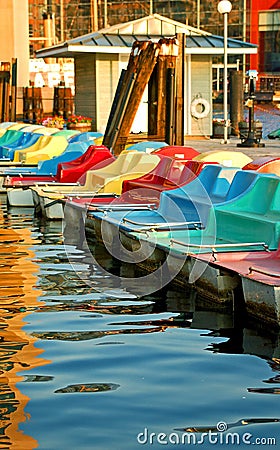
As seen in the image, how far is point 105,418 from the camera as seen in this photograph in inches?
272

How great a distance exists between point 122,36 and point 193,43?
7.34 ft

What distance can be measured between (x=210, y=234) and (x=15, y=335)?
12.0 feet

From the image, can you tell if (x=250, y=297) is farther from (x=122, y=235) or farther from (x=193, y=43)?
(x=193, y=43)

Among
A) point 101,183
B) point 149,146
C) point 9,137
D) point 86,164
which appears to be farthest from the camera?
point 9,137

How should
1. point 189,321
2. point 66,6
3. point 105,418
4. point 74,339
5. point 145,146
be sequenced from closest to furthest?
point 105,418 → point 74,339 → point 189,321 → point 145,146 → point 66,6

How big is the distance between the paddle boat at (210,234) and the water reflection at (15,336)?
4.04 feet

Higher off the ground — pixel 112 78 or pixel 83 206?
pixel 112 78

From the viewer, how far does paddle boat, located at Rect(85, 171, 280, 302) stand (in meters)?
10.5

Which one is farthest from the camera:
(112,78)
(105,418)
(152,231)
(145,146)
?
(112,78)

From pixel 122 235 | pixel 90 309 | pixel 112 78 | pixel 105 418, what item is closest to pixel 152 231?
pixel 122 235

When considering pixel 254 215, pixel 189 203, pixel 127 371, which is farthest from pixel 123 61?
pixel 127 371

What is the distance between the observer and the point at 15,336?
9180 mm
